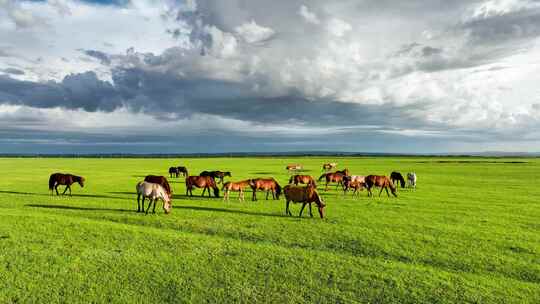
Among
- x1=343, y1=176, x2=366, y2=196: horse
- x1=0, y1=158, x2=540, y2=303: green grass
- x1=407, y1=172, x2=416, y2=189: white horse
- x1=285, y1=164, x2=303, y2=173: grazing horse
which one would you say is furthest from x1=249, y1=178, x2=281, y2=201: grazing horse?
x1=285, y1=164, x2=303, y2=173: grazing horse

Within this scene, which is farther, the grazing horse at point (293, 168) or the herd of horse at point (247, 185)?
the grazing horse at point (293, 168)

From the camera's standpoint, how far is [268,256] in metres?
11.3

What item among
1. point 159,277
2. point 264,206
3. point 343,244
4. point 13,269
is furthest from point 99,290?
point 264,206

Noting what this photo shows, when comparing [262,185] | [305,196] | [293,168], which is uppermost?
[293,168]

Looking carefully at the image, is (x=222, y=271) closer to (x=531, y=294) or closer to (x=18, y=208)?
(x=531, y=294)

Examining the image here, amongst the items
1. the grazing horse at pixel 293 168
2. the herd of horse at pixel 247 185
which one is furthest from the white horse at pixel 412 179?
the grazing horse at pixel 293 168

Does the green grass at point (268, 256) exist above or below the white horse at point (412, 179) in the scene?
below

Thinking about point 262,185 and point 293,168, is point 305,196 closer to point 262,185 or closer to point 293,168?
point 262,185

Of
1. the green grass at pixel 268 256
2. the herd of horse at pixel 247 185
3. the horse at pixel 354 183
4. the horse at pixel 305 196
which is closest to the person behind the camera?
the green grass at pixel 268 256

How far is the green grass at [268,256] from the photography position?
880cm

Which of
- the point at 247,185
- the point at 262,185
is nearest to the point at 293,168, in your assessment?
the point at 247,185

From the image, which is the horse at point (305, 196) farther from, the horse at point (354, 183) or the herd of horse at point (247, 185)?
→ the horse at point (354, 183)

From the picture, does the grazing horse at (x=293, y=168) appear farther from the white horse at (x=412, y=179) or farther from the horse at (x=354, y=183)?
the horse at (x=354, y=183)

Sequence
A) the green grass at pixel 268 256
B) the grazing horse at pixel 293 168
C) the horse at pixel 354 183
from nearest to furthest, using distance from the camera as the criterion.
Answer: the green grass at pixel 268 256
the horse at pixel 354 183
the grazing horse at pixel 293 168
